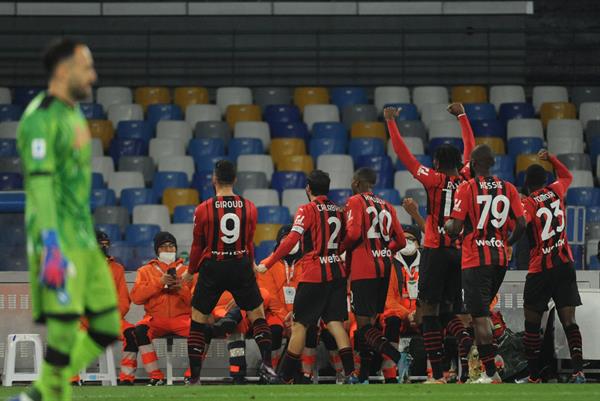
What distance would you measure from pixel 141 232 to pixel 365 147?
13.5 ft

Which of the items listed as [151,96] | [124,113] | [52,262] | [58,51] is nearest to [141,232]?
[124,113]

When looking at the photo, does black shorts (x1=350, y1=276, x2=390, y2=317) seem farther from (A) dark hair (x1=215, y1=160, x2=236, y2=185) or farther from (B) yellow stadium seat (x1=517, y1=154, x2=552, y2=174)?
(B) yellow stadium seat (x1=517, y1=154, x2=552, y2=174)

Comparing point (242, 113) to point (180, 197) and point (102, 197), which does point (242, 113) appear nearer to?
point (180, 197)

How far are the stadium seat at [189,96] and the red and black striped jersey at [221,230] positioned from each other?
383 inches

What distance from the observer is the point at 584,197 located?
18.3 meters

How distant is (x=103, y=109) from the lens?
21.3 metres

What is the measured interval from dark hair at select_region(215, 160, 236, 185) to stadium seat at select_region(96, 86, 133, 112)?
32.5 feet

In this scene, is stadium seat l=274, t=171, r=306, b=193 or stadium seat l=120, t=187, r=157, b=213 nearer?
stadium seat l=120, t=187, r=157, b=213

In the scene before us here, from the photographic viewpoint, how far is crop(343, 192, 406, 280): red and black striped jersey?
11961mm

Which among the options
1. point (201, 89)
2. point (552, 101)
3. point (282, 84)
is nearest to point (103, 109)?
point (201, 89)

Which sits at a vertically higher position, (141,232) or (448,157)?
(448,157)

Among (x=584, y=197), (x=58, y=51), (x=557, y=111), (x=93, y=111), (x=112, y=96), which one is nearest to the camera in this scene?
(x=58, y=51)

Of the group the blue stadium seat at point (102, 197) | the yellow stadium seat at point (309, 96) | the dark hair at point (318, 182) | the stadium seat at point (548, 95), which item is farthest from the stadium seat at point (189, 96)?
the dark hair at point (318, 182)

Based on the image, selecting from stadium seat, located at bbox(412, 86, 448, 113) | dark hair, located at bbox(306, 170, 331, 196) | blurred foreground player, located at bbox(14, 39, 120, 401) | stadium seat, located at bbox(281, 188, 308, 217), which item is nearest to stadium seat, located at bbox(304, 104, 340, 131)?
stadium seat, located at bbox(412, 86, 448, 113)
